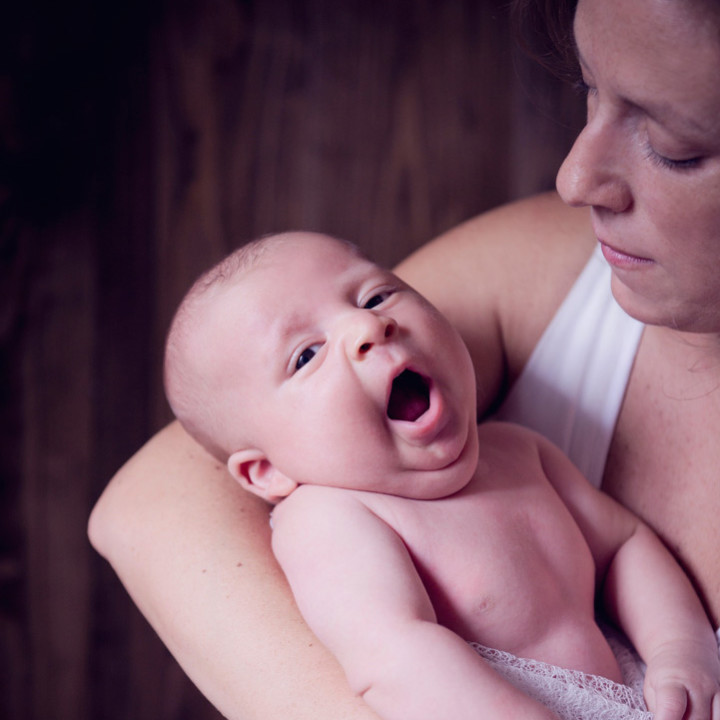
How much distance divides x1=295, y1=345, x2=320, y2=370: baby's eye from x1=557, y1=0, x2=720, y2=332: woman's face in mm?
303

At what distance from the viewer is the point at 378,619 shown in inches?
30.6

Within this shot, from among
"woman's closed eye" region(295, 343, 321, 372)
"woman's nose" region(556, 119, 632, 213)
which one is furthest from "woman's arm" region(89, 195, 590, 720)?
"woman's nose" region(556, 119, 632, 213)

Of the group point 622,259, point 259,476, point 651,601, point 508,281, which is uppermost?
point 622,259

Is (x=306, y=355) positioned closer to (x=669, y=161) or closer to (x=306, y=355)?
(x=306, y=355)

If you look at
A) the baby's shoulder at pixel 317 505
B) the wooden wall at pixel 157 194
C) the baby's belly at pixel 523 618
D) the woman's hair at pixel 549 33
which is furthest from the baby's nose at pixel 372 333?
the wooden wall at pixel 157 194

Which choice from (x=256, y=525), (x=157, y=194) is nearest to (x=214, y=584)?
(x=256, y=525)

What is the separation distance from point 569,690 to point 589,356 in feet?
1.49

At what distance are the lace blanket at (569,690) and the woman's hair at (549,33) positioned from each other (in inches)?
24.8

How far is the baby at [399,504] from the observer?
32.1 inches

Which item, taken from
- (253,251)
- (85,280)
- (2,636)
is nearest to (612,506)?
(253,251)

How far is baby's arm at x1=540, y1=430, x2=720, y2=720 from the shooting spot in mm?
830

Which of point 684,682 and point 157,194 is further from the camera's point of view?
point 157,194

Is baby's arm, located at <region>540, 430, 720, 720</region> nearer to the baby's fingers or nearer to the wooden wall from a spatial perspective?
the baby's fingers

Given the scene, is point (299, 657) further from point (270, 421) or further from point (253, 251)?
point (253, 251)
